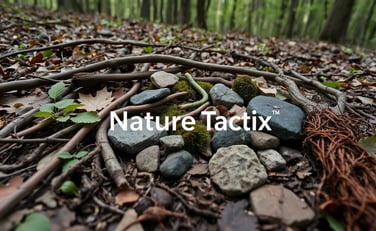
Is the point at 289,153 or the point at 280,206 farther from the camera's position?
the point at 289,153

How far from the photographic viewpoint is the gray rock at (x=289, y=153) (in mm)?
1734

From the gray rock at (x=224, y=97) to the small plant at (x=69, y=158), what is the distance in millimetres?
1137

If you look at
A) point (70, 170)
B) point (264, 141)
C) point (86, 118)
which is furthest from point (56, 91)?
point (264, 141)

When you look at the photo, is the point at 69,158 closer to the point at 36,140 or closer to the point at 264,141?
the point at 36,140

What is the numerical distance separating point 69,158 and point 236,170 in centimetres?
100

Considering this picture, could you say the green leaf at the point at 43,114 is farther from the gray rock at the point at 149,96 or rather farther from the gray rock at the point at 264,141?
the gray rock at the point at 264,141

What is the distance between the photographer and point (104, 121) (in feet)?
6.36

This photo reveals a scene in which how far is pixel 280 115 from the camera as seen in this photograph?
1.93 m

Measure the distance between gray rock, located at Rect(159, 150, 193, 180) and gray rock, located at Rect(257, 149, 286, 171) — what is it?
1.53ft

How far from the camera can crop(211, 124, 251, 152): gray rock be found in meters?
1.79

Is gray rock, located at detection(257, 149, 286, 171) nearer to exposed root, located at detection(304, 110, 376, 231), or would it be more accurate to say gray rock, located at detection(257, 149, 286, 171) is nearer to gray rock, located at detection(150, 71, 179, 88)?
exposed root, located at detection(304, 110, 376, 231)

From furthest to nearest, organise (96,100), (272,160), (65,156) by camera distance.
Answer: (96,100), (272,160), (65,156)

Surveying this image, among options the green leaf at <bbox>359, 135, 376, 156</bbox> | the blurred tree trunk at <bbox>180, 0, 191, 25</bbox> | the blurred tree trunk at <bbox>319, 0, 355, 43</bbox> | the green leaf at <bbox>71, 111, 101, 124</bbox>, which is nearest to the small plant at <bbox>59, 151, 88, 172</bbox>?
the green leaf at <bbox>71, 111, 101, 124</bbox>

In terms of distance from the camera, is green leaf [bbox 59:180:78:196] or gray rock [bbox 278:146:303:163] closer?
green leaf [bbox 59:180:78:196]
